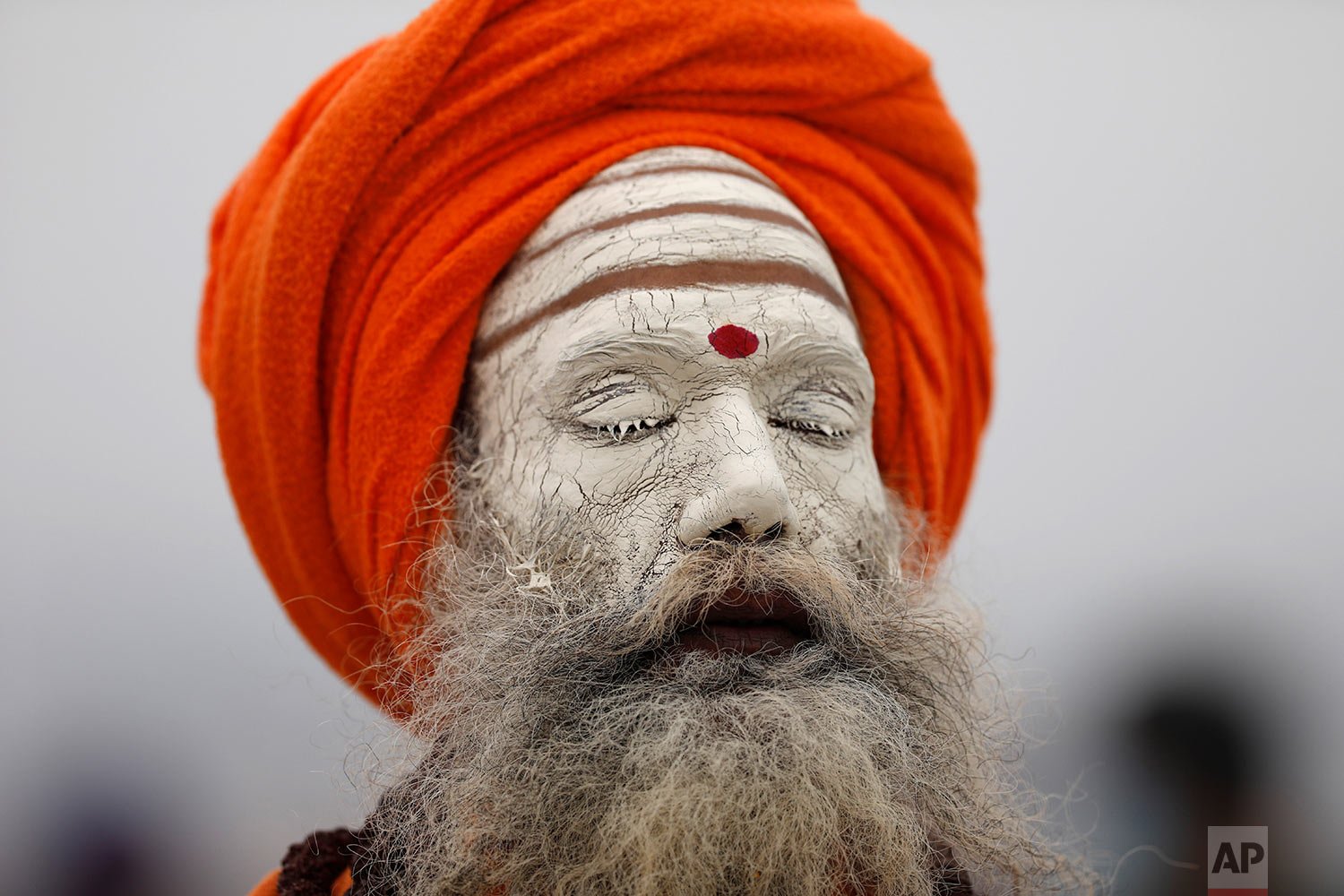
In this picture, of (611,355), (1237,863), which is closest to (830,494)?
(611,355)

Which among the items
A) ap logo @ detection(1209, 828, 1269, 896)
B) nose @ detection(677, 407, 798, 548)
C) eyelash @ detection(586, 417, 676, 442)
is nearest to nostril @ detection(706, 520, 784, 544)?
nose @ detection(677, 407, 798, 548)

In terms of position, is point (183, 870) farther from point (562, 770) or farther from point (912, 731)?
point (912, 731)

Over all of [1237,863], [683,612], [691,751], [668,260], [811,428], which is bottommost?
[1237,863]

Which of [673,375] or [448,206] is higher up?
[448,206]

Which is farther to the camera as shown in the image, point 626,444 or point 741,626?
point 626,444

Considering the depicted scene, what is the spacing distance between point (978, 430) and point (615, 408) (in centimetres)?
75

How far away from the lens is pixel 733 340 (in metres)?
1.23

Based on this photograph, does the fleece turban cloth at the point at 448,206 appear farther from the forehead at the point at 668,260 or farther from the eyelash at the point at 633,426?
Result: the eyelash at the point at 633,426

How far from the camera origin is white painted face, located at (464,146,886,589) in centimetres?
117

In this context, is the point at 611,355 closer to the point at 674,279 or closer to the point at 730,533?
the point at 674,279

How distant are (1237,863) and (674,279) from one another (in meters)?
1.07

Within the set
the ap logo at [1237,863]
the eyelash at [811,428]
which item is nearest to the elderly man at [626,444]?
the eyelash at [811,428]

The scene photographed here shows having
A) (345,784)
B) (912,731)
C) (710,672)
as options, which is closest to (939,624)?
(912,731)

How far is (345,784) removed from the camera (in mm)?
1283
